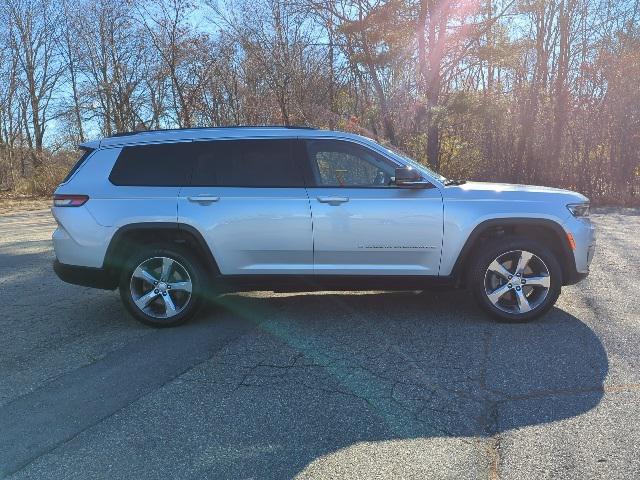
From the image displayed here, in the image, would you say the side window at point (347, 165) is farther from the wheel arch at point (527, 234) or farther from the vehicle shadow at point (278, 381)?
the vehicle shadow at point (278, 381)

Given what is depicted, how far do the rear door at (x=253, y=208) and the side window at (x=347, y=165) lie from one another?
18 cm

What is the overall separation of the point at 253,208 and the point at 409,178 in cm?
149

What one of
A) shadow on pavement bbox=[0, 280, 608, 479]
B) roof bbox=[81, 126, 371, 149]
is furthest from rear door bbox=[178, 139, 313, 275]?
shadow on pavement bbox=[0, 280, 608, 479]

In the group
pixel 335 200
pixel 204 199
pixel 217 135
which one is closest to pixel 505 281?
pixel 335 200

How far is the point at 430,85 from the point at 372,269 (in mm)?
15052

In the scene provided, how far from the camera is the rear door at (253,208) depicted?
5.12 meters

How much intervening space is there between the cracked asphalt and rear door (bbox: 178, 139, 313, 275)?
69 centimetres

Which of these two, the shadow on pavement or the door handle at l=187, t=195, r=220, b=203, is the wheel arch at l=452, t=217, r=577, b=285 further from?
the door handle at l=187, t=195, r=220, b=203

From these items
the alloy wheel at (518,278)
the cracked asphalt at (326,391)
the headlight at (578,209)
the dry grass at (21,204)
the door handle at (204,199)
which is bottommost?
the cracked asphalt at (326,391)

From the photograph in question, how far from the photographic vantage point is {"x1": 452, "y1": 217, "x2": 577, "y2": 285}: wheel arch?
199 inches

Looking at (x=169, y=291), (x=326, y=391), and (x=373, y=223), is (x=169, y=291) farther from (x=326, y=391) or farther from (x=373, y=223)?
(x=326, y=391)

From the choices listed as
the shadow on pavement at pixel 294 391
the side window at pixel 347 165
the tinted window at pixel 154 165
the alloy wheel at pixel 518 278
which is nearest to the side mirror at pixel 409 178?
the side window at pixel 347 165

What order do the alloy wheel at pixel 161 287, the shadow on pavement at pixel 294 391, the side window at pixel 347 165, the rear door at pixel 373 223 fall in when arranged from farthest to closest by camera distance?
the alloy wheel at pixel 161 287, the side window at pixel 347 165, the rear door at pixel 373 223, the shadow on pavement at pixel 294 391

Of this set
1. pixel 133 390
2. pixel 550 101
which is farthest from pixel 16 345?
pixel 550 101
